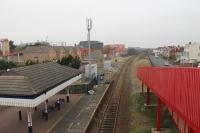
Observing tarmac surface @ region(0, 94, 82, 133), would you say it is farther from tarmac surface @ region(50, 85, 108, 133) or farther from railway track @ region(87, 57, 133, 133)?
railway track @ region(87, 57, 133, 133)

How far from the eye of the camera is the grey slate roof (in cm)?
2101

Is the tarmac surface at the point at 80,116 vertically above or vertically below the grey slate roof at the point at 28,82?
below

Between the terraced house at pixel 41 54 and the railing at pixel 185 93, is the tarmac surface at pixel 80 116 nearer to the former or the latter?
the railing at pixel 185 93

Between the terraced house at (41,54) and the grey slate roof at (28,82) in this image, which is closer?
the grey slate roof at (28,82)

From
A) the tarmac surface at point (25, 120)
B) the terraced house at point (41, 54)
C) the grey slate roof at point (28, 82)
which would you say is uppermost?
the terraced house at point (41, 54)

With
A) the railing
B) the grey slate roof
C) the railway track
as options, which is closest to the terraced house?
the railway track

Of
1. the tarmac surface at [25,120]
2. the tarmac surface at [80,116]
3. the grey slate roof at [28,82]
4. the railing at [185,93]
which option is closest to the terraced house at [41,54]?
the tarmac surface at [80,116]

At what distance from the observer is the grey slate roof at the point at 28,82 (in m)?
21.0

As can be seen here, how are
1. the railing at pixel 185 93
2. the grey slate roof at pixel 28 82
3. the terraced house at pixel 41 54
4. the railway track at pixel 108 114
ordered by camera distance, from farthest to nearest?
1. the terraced house at pixel 41 54
2. the railway track at pixel 108 114
3. the grey slate roof at pixel 28 82
4. the railing at pixel 185 93

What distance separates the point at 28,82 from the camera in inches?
874

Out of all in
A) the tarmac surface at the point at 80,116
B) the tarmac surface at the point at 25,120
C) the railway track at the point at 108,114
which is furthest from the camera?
the tarmac surface at the point at 25,120

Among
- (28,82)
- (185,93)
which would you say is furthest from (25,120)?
(185,93)

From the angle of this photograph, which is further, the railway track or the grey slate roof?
the railway track

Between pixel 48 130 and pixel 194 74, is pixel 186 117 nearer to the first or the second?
pixel 194 74
